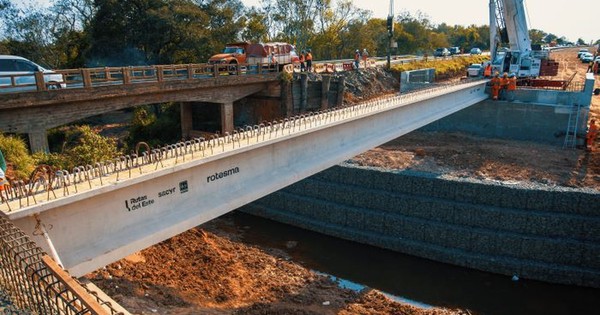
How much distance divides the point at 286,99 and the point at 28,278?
68.5 feet

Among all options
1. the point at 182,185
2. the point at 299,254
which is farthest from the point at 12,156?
the point at 299,254

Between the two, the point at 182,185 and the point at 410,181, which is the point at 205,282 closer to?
the point at 182,185

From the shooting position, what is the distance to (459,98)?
22.9 meters

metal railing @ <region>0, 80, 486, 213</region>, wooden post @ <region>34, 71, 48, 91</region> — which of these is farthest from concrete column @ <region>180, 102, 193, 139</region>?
metal railing @ <region>0, 80, 486, 213</region>

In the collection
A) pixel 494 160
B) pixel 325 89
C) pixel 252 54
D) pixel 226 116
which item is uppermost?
pixel 252 54

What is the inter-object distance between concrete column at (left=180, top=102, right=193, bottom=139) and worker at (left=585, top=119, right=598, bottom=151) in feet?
77.6

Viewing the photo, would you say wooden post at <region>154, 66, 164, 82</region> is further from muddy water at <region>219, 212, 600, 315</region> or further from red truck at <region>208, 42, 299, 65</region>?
muddy water at <region>219, 212, 600, 315</region>

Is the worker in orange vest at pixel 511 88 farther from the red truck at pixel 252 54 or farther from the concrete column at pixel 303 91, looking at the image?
the red truck at pixel 252 54

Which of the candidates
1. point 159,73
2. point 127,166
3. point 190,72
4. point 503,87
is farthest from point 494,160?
point 127,166

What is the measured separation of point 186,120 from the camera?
26.0 metres

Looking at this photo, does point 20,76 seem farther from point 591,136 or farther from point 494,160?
point 591,136

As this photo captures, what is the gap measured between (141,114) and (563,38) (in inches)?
7333

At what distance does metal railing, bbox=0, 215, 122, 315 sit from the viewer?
4.69 m

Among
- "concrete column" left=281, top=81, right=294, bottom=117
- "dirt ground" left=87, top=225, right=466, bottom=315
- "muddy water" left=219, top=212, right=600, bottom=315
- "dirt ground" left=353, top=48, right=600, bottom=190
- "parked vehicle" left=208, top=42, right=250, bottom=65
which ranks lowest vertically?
"muddy water" left=219, top=212, right=600, bottom=315
